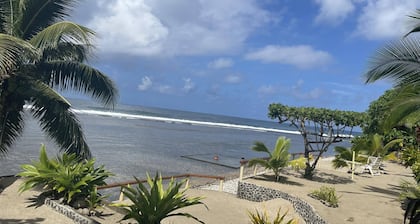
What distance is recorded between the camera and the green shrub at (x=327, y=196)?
34.4 feet

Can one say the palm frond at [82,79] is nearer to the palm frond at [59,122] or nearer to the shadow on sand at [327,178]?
the palm frond at [59,122]

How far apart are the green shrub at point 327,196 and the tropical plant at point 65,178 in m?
6.42

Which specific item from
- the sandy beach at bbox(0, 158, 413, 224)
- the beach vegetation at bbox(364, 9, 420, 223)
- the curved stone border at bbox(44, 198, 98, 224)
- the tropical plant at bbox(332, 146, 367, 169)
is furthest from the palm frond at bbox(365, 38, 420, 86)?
the tropical plant at bbox(332, 146, 367, 169)

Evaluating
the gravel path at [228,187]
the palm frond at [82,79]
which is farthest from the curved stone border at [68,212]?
the gravel path at [228,187]

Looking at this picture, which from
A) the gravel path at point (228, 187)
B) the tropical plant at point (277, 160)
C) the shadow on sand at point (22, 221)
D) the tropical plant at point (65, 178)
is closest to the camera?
the shadow on sand at point (22, 221)

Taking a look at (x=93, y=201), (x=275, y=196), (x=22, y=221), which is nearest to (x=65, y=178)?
(x=93, y=201)

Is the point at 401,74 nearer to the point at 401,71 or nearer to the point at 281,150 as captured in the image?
the point at 401,71

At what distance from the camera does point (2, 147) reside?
28.3 feet

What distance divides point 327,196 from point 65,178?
737cm

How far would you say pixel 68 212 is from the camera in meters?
7.24

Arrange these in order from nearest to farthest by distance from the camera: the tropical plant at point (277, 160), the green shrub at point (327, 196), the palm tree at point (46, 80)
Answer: the palm tree at point (46, 80), the green shrub at point (327, 196), the tropical plant at point (277, 160)

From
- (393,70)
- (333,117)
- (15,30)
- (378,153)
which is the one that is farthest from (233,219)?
(378,153)

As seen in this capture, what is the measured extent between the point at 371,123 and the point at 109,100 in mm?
22474

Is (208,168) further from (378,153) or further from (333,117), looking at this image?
(378,153)
